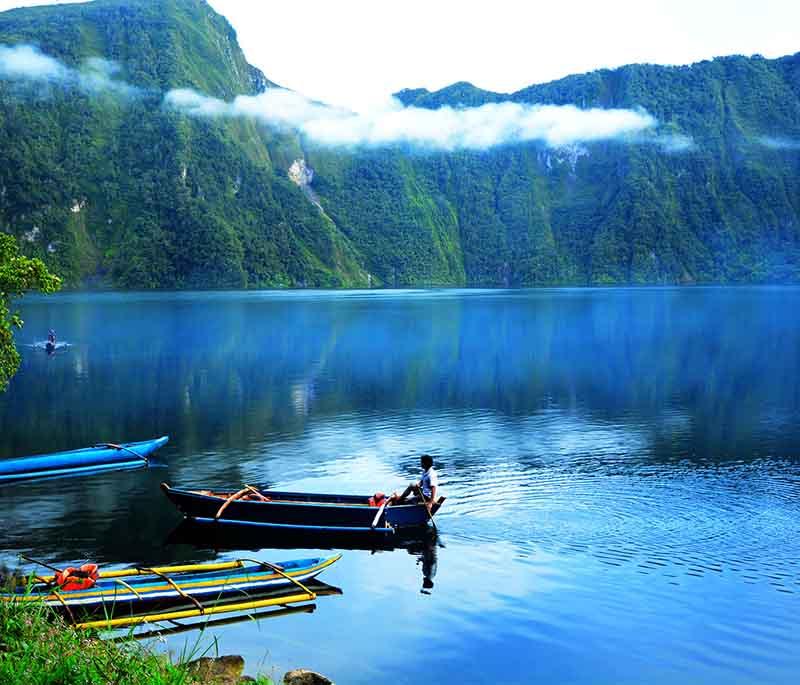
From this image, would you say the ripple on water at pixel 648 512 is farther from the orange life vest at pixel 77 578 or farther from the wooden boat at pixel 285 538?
the orange life vest at pixel 77 578

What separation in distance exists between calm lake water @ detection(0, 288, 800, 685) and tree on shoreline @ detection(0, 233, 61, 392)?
634 cm

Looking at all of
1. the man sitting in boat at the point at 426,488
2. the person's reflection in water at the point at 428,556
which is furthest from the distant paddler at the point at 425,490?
the person's reflection in water at the point at 428,556

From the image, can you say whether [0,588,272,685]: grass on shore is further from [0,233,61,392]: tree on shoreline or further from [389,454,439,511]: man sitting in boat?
[0,233,61,392]: tree on shoreline

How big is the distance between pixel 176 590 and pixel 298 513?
8.98 meters

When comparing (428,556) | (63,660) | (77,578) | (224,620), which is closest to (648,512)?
(428,556)

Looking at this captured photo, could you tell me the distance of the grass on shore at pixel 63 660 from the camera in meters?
13.9

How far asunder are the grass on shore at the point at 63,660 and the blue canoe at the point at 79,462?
23870mm

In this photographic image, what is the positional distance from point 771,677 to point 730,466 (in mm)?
22597

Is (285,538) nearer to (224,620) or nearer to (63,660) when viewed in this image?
(224,620)

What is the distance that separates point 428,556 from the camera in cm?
2998

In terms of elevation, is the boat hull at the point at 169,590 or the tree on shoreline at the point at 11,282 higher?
the tree on shoreline at the point at 11,282

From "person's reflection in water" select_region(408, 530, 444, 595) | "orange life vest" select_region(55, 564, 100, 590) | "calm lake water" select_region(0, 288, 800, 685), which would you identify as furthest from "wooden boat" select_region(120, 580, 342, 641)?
"person's reflection in water" select_region(408, 530, 444, 595)

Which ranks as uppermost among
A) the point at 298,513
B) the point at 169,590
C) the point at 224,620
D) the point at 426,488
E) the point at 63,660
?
the point at 63,660

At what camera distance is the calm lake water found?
22797 mm
